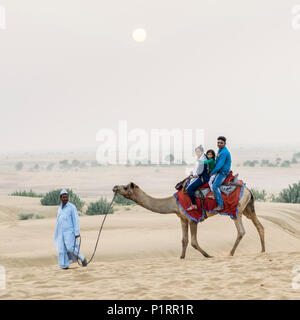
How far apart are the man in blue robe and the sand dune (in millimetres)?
259

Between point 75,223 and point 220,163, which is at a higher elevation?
point 220,163

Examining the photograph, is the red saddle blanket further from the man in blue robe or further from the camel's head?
the man in blue robe

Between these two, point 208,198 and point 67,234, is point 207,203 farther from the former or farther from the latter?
point 67,234

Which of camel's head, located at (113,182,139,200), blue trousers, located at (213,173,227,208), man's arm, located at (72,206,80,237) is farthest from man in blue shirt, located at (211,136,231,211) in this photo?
man's arm, located at (72,206,80,237)

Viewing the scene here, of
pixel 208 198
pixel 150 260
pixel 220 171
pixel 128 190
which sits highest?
pixel 220 171

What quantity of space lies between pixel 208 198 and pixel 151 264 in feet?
6.52

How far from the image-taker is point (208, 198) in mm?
12555

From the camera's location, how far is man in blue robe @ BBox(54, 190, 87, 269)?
1220 centimetres

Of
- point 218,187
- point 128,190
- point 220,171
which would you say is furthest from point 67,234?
point 220,171

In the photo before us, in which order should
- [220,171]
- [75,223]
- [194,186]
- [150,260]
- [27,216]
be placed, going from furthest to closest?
1. [27,216]
2. [150,260]
3. [220,171]
4. [194,186]
5. [75,223]

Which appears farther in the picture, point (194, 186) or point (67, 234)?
point (194, 186)
